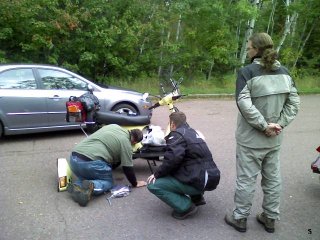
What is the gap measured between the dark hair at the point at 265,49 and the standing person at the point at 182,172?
3.87 ft

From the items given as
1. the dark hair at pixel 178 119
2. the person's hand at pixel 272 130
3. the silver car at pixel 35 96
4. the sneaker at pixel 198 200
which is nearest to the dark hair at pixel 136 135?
the dark hair at pixel 178 119

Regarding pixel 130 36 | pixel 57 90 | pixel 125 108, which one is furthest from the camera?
pixel 130 36

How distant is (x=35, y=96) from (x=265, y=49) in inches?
203

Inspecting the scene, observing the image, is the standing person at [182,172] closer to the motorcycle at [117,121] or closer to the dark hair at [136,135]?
the dark hair at [136,135]

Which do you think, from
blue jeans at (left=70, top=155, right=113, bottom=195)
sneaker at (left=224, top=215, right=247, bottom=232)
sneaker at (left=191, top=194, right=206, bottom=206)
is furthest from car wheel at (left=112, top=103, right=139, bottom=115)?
sneaker at (left=224, top=215, right=247, bottom=232)

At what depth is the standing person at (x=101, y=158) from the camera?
193 inches

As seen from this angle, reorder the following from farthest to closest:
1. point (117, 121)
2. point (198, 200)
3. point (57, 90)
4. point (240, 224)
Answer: point (57, 90), point (117, 121), point (198, 200), point (240, 224)

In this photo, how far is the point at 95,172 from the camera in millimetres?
4930

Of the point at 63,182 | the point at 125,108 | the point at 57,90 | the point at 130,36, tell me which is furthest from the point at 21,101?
the point at 130,36

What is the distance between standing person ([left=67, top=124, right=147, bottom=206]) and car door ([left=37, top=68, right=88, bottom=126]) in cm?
287

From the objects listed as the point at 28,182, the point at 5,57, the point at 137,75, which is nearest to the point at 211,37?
the point at 137,75

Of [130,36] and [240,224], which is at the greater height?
[130,36]

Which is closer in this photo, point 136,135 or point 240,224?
point 240,224

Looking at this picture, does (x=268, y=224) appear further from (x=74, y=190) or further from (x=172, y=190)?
(x=74, y=190)
